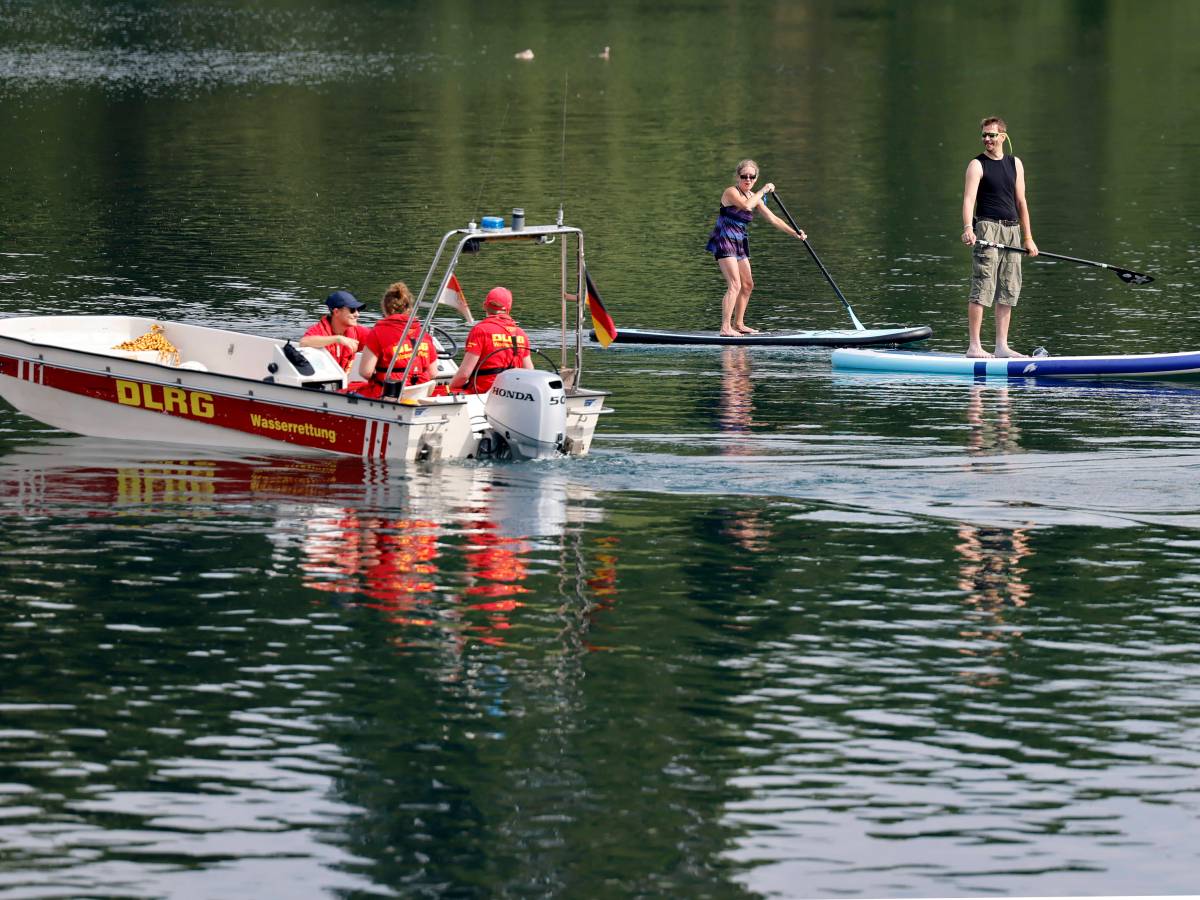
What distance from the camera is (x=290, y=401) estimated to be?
1920 centimetres

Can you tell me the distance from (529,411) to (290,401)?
234cm

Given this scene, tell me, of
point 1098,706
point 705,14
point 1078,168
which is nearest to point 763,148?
point 1078,168

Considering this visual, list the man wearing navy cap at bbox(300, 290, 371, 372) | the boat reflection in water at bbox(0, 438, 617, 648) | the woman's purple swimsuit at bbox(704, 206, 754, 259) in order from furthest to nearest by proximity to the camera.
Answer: the woman's purple swimsuit at bbox(704, 206, 754, 259) → the man wearing navy cap at bbox(300, 290, 371, 372) → the boat reflection in water at bbox(0, 438, 617, 648)

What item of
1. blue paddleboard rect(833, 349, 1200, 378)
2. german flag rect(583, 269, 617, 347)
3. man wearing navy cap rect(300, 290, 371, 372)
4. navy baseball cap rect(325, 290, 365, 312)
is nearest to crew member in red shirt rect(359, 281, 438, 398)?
man wearing navy cap rect(300, 290, 371, 372)

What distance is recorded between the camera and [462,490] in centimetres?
1791

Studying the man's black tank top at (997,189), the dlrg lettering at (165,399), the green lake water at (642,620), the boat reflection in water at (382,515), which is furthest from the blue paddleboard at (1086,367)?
the dlrg lettering at (165,399)

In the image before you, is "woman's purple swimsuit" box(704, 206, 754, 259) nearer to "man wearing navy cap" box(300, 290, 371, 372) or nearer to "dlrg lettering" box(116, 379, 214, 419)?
"man wearing navy cap" box(300, 290, 371, 372)

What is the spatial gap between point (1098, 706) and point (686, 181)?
33955mm

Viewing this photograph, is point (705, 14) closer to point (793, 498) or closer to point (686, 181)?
point (686, 181)

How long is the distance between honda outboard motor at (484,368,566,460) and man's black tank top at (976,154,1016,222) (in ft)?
22.2

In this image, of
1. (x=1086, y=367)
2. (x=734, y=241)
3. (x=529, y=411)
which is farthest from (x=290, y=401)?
(x=1086, y=367)

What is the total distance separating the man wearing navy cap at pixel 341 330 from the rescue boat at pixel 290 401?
0.38m

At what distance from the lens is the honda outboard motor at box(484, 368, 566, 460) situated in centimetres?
1828

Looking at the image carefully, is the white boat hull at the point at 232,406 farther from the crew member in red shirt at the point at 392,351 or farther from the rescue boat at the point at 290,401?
the crew member in red shirt at the point at 392,351
